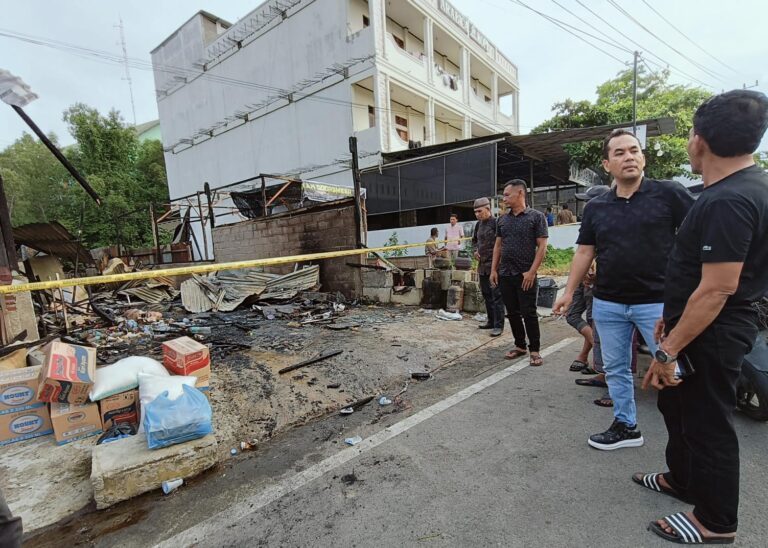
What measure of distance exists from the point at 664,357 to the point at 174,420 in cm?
272

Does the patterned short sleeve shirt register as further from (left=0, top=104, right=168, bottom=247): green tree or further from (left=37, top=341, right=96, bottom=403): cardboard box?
(left=0, top=104, right=168, bottom=247): green tree

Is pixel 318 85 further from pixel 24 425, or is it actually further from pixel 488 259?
pixel 24 425

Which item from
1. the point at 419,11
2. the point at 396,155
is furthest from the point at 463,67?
the point at 396,155

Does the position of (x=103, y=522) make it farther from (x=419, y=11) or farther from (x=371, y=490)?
(x=419, y=11)

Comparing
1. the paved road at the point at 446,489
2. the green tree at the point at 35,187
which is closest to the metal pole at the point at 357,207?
the paved road at the point at 446,489

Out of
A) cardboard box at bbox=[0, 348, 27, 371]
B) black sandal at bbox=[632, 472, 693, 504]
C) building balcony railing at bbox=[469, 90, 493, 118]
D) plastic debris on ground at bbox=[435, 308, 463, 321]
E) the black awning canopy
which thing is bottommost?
plastic debris on ground at bbox=[435, 308, 463, 321]

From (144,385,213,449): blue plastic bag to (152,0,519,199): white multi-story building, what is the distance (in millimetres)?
14180

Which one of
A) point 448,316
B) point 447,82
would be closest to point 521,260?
point 448,316

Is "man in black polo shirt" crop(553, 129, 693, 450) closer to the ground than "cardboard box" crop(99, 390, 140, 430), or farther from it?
farther from it

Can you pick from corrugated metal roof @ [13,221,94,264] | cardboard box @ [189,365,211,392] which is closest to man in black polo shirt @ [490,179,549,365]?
cardboard box @ [189,365,211,392]

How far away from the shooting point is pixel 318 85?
16.8 metres

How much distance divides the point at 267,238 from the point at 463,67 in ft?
56.0

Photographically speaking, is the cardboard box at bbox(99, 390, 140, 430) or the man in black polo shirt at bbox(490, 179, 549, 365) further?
the man in black polo shirt at bbox(490, 179, 549, 365)

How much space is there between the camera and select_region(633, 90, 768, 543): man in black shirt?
1.38 meters
